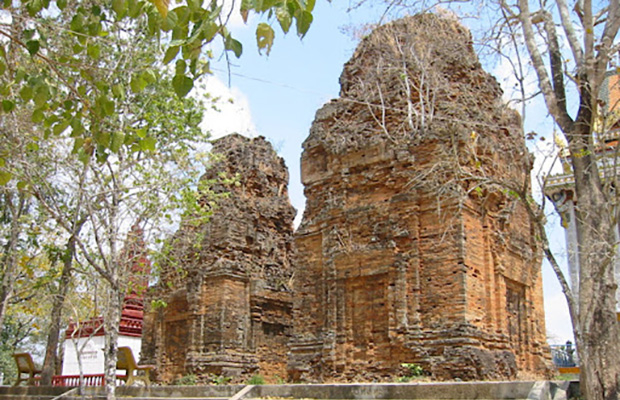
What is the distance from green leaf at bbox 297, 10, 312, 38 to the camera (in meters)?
4.06

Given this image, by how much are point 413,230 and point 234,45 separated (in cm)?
917

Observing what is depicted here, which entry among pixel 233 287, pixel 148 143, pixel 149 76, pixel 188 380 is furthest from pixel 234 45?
pixel 233 287

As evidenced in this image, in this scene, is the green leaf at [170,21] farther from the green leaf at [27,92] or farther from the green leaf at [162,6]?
the green leaf at [27,92]

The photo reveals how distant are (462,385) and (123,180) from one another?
7.48 m

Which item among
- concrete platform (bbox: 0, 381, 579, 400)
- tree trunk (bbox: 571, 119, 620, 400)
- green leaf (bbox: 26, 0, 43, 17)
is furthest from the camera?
concrete platform (bbox: 0, 381, 579, 400)

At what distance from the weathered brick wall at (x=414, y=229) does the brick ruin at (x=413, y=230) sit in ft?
0.09

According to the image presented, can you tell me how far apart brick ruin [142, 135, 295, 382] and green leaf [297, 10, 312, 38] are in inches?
520

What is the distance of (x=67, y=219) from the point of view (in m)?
12.9

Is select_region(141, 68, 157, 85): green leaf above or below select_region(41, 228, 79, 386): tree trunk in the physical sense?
above

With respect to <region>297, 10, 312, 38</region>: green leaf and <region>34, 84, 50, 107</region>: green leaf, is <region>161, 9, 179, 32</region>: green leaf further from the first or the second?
<region>34, 84, 50, 107</region>: green leaf

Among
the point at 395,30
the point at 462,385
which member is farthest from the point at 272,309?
the point at 462,385

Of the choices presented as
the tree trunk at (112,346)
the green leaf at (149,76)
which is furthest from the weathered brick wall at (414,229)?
the green leaf at (149,76)

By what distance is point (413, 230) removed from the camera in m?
12.9

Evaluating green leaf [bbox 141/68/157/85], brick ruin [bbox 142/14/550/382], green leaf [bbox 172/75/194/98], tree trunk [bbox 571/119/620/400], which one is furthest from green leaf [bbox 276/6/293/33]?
brick ruin [bbox 142/14/550/382]
